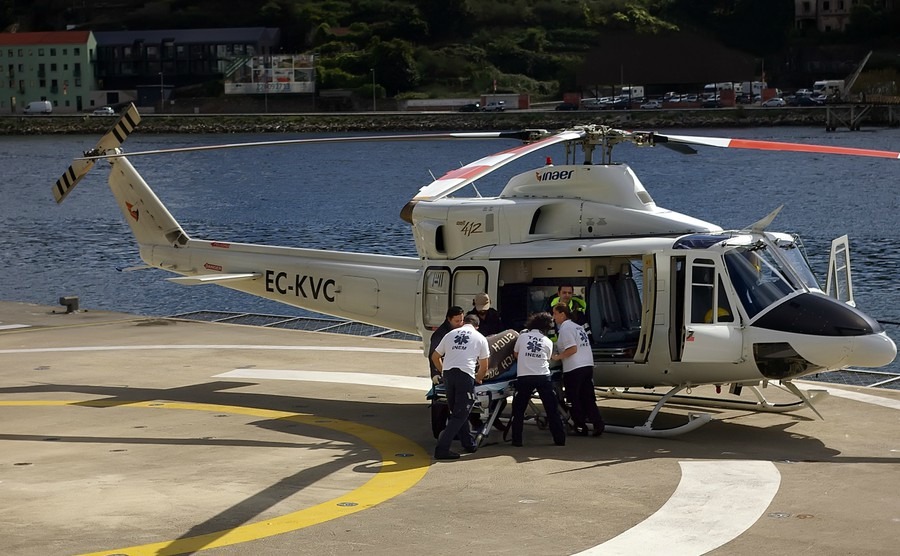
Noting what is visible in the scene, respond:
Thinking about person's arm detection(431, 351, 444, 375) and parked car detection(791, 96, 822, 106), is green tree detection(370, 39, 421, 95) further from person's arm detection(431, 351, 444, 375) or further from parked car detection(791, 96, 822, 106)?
person's arm detection(431, 351, 444, 375)

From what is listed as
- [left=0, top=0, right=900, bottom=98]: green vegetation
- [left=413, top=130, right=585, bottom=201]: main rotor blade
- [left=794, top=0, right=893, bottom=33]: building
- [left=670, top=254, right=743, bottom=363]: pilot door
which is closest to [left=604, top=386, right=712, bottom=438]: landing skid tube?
[left=670, top=254, right=743, bottom=363]: pilot door

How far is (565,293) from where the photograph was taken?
611 inches

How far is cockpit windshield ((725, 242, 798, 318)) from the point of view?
47.2 feet

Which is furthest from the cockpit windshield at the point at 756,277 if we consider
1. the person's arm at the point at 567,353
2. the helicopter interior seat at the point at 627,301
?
the person's arm at the point at 567,353

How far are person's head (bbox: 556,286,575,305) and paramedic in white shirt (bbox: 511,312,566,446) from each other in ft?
3.52

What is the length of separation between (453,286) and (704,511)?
561 centimetres

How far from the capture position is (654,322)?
48.9ft

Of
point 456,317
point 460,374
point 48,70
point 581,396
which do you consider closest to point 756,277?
point 581,396

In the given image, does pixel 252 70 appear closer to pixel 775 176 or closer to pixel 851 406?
pixel 775 176

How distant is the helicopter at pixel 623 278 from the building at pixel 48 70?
589 feet

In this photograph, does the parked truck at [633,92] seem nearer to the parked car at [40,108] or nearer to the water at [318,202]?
the water at [318,202]

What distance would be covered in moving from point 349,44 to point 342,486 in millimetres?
181884

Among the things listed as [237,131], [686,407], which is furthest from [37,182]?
[686,407]

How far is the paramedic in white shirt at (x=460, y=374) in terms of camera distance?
45.1 ft
